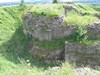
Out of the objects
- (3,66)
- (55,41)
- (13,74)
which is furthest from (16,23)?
(13,74)

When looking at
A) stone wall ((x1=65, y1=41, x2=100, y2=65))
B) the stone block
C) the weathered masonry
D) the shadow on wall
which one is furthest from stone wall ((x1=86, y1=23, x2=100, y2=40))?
the shadow on wall

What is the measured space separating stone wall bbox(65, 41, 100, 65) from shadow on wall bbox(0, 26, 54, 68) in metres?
2.15

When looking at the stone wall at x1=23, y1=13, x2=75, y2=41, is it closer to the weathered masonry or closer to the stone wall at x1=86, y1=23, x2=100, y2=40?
the weathered masonry

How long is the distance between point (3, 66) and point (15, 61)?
344cm

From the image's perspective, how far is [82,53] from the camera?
22344mm

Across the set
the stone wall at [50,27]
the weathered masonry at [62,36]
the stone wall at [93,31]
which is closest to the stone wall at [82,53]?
the weathered masonry at [62,36]

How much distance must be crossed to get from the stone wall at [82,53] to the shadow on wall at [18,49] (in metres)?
2.15

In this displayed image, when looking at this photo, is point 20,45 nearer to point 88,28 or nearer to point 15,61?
point 15,61

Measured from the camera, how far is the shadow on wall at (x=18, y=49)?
21.7 metres

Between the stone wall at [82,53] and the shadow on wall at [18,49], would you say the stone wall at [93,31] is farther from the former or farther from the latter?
the shadow on wall at [18,49]

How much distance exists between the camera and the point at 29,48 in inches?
959

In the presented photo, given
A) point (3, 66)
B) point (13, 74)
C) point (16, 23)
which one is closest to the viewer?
point (13, 74)

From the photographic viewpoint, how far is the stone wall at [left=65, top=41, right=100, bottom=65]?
2212 centimetres

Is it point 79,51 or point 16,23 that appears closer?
point 79,51
